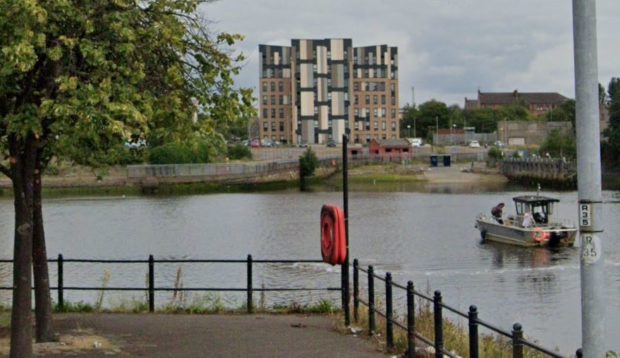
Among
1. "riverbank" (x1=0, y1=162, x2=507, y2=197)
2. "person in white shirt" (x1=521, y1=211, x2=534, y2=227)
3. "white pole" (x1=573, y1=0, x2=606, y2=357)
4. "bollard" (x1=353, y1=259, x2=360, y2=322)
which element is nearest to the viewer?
"white pole" (x1=573, y1=0, x2=606, y2=357)

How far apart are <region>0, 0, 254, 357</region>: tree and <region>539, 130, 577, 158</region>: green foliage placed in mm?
132145

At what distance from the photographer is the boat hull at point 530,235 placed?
46375mm

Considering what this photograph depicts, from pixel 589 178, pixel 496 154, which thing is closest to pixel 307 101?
pixel 496 154

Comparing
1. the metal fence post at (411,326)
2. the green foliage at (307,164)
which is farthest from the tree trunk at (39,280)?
the green foliage at (307,164)

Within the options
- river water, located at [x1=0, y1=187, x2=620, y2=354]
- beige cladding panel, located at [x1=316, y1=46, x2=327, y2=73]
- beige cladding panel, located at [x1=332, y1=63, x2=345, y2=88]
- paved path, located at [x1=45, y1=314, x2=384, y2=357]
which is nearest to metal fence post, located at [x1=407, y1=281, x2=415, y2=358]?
paved path, located at [x1=45, y1=314, x2=384, y2=357]

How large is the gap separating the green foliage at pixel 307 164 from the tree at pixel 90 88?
11622cm

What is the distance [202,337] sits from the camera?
1343cm

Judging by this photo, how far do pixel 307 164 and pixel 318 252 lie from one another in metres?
86.5

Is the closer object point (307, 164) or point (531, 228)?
point (531, 228)

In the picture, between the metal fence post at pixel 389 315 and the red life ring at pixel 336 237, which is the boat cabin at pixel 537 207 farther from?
the metal fence post at pixel 389 315

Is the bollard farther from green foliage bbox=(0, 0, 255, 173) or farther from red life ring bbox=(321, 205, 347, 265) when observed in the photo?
green foliage bbox=(0, 0, 255, 173)

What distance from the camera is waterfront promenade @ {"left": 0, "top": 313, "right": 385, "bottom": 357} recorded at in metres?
12.2

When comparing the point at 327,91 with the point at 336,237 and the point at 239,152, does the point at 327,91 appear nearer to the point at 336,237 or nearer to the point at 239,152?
the point at 239,152

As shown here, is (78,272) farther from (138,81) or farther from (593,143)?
(593,143)
